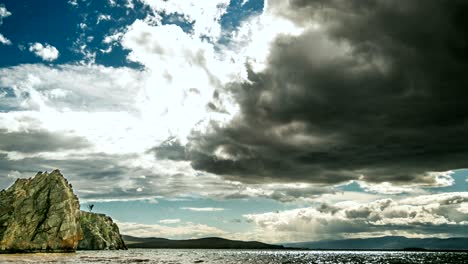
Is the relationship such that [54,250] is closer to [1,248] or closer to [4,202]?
[1,248]

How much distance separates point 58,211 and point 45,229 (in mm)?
9587

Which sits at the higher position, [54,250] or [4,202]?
[4,202]

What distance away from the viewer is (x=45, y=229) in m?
192

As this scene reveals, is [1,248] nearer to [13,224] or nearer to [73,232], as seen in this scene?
[13,224]

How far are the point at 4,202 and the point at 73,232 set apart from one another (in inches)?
1344

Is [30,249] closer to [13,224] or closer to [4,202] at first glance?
[13,224]

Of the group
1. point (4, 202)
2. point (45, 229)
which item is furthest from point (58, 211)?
point (4, 202)

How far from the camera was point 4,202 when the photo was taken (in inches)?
7598

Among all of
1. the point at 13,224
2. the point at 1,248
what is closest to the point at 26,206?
the point at 13,224

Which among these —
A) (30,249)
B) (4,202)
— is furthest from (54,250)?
(4,202)

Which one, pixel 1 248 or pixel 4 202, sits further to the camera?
pixel 4 202

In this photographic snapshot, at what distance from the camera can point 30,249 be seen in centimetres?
18538

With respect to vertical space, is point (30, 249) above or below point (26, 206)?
below

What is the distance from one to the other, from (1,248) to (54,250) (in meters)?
21.3
